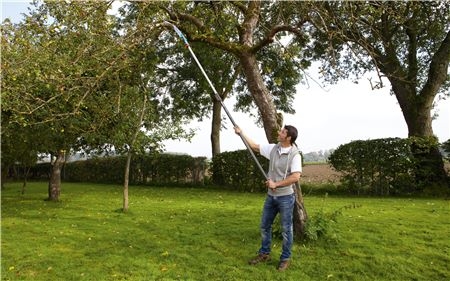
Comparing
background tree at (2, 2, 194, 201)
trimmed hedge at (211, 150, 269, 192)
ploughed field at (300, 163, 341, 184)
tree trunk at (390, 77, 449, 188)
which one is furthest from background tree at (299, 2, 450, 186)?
background tree at (2, 2, 194, 201)

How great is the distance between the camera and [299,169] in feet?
22.0

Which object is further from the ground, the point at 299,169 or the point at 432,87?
the point at 432,87

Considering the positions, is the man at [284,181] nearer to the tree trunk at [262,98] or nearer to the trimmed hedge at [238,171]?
the tree trunk at [262,98]

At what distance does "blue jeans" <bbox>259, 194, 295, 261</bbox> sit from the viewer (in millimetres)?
6832

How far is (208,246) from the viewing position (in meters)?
8.33

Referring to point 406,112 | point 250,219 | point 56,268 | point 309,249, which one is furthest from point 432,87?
point 56,268

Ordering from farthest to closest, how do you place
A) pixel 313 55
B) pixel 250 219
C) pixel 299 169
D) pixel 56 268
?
1. pixel 313 55
2. pixel 250 219
3. pixel 56 268
4. pixel 299 169

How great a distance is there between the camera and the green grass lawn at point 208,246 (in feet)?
22.5

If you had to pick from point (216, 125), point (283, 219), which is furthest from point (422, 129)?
point (216, 125)

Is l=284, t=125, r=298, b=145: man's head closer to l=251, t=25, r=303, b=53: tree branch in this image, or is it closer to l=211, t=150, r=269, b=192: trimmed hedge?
l=251, t=25, r=303, b=53: tree branch

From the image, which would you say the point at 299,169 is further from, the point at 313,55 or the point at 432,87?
the point at 313,55

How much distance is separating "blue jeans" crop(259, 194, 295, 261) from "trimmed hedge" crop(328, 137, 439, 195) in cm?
1085

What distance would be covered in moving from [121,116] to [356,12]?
7.42 metres

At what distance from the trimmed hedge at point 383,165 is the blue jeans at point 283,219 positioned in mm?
10846
